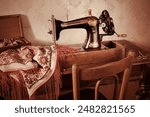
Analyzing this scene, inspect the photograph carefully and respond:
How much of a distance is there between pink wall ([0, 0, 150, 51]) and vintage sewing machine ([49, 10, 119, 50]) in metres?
0.32

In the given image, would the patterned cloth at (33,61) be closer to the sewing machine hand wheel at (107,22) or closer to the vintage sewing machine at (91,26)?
the vintage sewing machine at (91,26)

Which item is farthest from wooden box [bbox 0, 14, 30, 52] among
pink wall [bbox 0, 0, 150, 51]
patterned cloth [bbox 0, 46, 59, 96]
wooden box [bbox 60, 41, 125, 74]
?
wooden box [bbox 60, 41, 125, 74]

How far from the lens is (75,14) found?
1.79 metres

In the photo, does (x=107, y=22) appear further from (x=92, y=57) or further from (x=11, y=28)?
(x=11, y=28)

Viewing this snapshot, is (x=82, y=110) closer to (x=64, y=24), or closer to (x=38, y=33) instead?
(x=64, y=24)

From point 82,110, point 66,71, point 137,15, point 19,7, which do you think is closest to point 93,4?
point 137,15

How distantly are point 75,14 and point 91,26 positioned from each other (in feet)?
1.14

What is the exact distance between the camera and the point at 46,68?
52.8 inches

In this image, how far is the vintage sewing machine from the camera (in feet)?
4.69

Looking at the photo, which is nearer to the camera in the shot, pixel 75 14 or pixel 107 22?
pixel 107 22

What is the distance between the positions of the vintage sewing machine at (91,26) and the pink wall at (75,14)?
12.5 inches

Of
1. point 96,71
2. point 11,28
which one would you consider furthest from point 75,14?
point 96,71

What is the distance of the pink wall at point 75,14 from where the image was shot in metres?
1.69

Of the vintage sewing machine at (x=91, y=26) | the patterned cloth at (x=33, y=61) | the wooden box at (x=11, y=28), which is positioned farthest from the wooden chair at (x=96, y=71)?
the wooden box at (x=11, y=28)
